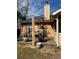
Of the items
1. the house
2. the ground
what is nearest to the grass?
the ground

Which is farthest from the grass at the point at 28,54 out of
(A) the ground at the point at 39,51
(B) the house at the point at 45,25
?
(B) the house at the point at 45,25

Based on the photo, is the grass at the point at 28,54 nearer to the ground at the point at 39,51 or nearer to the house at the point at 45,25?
the ground at the point at 39,51

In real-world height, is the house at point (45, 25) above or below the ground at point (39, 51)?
above

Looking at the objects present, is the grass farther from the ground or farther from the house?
the house

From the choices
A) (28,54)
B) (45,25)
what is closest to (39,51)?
(28,54)

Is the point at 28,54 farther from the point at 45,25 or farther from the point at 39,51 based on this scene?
the point at 45,25

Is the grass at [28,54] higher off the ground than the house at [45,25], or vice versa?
the house at [45,25]

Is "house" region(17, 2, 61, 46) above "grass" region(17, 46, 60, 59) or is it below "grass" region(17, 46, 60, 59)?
above

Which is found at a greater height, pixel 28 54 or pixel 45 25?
pixel 45 25

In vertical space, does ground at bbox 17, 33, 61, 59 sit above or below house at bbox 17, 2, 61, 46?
below
